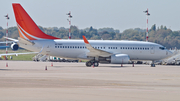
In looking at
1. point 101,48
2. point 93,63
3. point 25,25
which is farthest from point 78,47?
point 25,25

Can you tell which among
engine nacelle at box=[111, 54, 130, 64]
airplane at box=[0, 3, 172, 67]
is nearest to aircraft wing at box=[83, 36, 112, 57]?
airplane at box=[0, 3, 172, 67]

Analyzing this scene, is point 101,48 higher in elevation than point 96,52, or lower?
higher

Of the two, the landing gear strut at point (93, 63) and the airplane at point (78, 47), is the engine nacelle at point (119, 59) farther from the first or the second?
the landing gear strut at point (93, 63)

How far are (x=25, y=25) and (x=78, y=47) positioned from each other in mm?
7450

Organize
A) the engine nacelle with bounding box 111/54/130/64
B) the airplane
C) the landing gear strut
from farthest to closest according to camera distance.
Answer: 1. the landing gear strut
2. the airplane
3. the engine nacelle with bounding box 111/54/130/64

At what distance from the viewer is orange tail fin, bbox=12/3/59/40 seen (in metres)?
39.1

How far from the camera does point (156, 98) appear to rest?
40.7ft

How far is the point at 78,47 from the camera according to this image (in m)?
40.1

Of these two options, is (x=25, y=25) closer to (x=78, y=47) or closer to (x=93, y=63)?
(x=78, y=47)

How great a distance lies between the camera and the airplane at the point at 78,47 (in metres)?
39.1

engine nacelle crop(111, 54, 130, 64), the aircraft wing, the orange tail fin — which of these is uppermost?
the orange tail fin

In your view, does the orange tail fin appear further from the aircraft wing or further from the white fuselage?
the aircraft wing

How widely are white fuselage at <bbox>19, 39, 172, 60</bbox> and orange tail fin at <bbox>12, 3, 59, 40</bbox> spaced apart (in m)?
1.02

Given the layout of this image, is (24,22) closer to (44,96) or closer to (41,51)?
(41,51)
